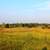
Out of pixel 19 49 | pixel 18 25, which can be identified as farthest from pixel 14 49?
pixel 18 25

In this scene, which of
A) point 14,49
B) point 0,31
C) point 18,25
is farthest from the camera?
point 18,25

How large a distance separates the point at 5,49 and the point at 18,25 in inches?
660

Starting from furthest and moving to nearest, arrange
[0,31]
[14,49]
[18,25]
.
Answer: [18,25] < [0,31] < [14,49]

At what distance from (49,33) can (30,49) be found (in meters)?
9.61

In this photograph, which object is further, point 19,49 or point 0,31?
point 0,31

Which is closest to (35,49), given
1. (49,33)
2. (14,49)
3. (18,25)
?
(14,49)

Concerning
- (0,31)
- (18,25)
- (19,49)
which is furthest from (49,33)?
(19,49)

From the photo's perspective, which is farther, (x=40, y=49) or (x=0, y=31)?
(x=0, y=31)

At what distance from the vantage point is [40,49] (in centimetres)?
1403

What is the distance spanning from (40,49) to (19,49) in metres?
1.17

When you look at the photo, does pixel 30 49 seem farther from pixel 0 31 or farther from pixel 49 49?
pixel 0 31

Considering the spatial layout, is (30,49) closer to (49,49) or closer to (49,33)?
(49,49)

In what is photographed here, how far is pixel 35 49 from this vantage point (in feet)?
46.3

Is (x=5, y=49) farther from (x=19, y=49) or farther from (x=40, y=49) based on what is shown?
(x=40, y=49)
